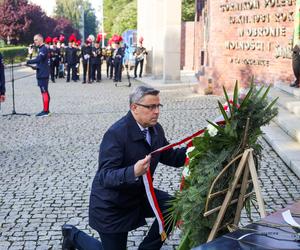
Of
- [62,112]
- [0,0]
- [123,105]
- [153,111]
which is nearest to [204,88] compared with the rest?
[123,105]

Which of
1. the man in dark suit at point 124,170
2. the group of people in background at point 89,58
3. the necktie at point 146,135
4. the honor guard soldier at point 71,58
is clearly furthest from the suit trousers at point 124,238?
the honor guard soldier at point 71,58

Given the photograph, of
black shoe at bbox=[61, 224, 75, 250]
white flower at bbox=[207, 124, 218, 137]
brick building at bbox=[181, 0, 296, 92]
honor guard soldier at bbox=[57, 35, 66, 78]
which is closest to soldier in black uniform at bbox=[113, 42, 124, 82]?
honor guard soldier at bbox=[57, 35, 66, 78]

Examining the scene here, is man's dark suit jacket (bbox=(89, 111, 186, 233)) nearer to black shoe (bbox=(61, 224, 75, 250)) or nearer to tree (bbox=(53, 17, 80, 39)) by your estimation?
black shoe (bbox=(61, 224, 75, 250))

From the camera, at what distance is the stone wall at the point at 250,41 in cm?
1486

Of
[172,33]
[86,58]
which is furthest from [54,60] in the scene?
[172,33]

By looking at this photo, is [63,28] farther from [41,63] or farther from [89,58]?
[41,63]

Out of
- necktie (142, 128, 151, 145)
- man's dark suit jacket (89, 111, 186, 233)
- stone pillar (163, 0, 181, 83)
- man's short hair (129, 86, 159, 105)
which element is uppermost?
stone pillar (163, 0, 181, 83)

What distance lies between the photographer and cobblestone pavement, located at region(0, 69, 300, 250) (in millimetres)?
5719

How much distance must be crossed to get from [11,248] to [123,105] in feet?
36.3

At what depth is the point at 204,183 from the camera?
3.45 metres

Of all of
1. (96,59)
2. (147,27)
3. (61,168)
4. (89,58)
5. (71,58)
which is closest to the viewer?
(61,168)

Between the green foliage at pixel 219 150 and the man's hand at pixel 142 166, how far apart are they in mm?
315

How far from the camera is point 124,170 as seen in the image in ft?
12.4

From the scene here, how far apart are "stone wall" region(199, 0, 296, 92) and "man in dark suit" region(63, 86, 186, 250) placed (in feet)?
36.3
